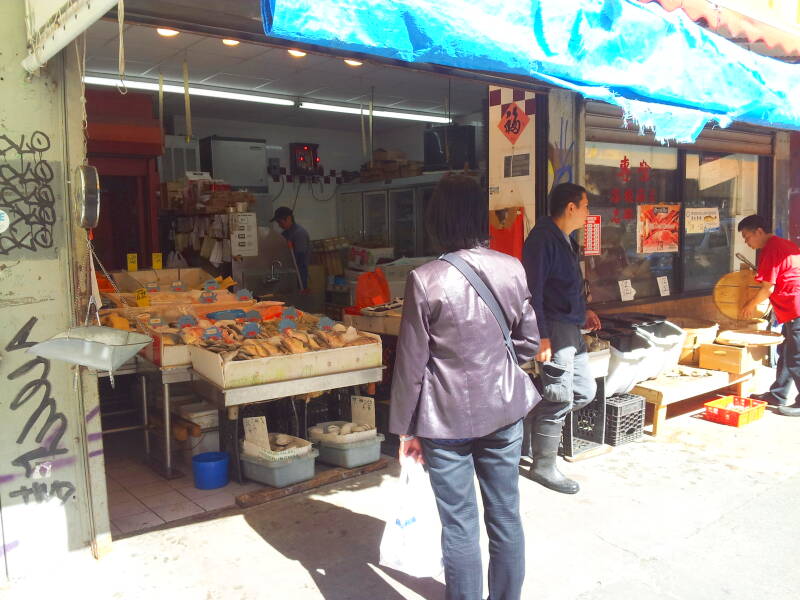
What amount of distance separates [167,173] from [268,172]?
248 cm

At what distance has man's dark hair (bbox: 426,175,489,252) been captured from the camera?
9.52 ft

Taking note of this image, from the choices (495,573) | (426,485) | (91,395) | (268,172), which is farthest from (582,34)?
(268,172)

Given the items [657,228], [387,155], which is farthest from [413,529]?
[387,155]

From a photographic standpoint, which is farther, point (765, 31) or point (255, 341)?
point (765, 31)

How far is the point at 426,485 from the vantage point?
307 cm

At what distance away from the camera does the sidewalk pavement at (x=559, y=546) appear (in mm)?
3408

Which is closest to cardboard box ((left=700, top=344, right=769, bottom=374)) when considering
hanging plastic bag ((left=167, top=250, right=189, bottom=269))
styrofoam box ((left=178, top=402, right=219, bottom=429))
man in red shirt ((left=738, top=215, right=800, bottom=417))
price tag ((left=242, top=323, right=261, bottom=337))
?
man in red shirt ((left=738, top=215, right=800, bottom=417))

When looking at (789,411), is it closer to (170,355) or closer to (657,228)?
(657,228)

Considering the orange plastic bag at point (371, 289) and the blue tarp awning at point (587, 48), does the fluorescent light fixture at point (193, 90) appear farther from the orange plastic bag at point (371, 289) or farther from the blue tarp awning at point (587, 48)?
the blue tarp awning at point (587, 48)

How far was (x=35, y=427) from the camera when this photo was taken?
11.3 feet

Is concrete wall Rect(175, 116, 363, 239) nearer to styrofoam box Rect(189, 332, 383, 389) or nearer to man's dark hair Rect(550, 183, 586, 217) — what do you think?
styrofoam box Rect(189, 332, 383, 389)

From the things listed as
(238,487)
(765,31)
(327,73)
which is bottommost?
(238,487)

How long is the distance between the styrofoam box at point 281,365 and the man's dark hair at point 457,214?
6.06 feet

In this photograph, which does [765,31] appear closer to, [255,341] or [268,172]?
[255,341]
